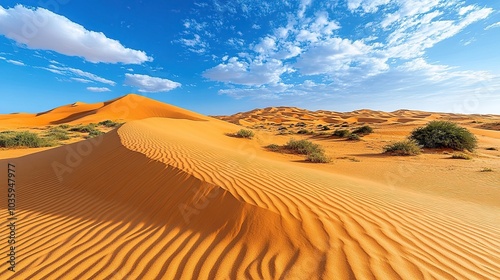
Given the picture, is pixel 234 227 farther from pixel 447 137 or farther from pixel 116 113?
pixel 116 113

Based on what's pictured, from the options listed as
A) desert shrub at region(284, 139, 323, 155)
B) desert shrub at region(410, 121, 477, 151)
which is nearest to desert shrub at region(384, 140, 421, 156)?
desert shrub at region(410, 121, 477, 151)

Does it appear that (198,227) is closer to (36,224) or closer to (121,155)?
(36,224)

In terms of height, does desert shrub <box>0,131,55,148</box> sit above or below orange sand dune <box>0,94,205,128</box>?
below

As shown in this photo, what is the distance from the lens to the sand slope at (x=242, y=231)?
2.38 meters

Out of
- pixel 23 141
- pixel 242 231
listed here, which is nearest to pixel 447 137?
pixel 242 231

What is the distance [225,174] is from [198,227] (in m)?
1.88

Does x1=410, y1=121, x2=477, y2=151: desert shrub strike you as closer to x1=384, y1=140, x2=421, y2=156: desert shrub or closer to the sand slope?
x1=384, y1=140, x2=421, y2=156: desert shrub

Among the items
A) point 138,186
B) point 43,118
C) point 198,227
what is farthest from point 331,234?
point 43,118

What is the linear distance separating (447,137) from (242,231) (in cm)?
1384

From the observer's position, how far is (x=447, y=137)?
12.2m

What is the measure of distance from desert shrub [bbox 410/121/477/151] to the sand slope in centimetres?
911

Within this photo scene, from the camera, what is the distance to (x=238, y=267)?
2.39m

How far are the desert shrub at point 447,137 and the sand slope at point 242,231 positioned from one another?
911 cm

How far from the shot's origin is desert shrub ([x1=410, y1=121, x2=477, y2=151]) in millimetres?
12047
